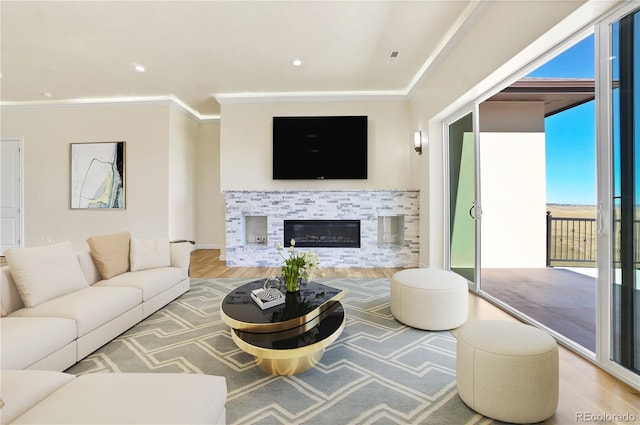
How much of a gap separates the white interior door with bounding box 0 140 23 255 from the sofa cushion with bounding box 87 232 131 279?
15.0ft

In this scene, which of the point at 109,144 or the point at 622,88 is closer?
the point at 622,88

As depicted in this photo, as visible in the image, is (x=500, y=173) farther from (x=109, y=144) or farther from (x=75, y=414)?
(x=109, y=144)

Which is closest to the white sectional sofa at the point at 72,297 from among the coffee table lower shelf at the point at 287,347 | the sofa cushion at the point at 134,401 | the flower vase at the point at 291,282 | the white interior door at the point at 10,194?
the sofa cushion at the point at 134,401

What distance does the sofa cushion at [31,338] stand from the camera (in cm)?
155

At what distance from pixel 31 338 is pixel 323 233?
3943mm

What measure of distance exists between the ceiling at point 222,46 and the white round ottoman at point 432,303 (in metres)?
2.62

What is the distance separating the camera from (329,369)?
191 centimetres

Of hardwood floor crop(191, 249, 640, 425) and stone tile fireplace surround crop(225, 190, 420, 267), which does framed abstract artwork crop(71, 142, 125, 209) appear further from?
hardwood floor crop(191, 249, 640, 425)

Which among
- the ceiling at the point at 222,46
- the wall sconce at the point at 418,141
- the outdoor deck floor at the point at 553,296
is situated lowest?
the outdoor deck floor at the point at 553,296

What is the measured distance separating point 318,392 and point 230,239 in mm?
3764

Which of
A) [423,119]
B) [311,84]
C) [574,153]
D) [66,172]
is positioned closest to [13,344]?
[311,84]

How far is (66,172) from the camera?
5539 mm

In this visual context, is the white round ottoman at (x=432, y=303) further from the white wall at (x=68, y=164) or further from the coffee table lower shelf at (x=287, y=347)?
the white wall at (x=68, y=164)

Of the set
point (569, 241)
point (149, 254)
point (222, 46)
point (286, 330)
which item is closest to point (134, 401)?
point (286, 330)
